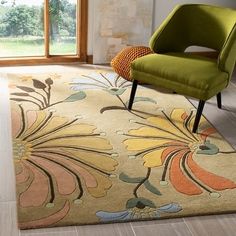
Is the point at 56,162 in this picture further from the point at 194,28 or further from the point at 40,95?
the point at 194,28

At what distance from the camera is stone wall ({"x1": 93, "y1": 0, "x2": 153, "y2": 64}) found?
4184 millimetres

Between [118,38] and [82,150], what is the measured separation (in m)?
1.76

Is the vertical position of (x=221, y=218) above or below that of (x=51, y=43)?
below

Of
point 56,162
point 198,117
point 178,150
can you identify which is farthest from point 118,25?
point 56,162

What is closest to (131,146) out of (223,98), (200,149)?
(200,149)

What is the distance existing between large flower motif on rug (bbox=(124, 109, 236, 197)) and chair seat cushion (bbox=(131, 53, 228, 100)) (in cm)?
25

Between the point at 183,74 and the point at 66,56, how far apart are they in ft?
5.14

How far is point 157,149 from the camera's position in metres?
2.88

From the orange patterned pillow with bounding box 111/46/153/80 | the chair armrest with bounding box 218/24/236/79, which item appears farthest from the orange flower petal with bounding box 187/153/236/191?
the orange patterned pillow with bounding box 111/46/153/80

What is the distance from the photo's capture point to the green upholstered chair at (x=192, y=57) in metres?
3.08

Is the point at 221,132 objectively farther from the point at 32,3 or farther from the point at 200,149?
the point at 32,3

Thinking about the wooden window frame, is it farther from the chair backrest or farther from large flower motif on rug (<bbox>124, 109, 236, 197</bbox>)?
large flower motif on rug (<bbox>124, 109, 236, 197</bbox>)

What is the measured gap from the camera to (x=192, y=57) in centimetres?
337

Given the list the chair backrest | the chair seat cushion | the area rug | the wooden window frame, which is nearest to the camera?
the area rug
